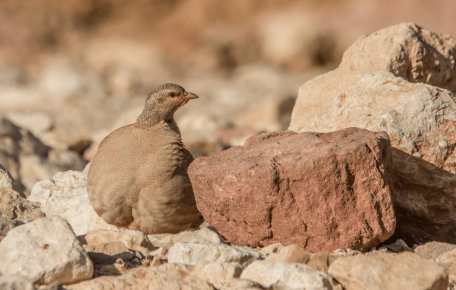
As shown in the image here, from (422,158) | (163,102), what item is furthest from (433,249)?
(163,102)

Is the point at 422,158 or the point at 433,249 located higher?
the point at 422,158

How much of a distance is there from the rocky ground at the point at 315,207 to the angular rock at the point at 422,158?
0.01 metres

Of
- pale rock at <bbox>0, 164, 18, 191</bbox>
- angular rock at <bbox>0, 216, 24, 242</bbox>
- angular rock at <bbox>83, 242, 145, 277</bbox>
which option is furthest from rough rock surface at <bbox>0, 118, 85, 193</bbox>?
angular rock at <bbox>83, 242, 145, 277</bbox>

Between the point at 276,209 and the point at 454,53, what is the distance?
381cm

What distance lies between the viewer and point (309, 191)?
183 inches

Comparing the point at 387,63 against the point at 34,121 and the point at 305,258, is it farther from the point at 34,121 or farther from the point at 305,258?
the point at 34,121

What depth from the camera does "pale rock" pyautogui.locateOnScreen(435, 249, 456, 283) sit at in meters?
4.40

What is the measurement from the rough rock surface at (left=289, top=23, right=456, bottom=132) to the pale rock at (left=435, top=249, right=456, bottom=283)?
2.28 metres

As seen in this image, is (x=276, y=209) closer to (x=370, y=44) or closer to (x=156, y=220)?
(x=156, y=220)

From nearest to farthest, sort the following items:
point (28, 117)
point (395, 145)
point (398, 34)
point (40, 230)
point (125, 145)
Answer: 1. point (40, 230)
2. point (395, 145)
3. point (125, 145)
4. point (398, 34)
5. point (28, 117)

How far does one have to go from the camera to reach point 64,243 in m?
4.09

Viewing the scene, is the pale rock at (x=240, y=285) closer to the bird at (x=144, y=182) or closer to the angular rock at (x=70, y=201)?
the bird at (x=144, y=182)

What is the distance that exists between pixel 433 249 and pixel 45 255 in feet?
9.81

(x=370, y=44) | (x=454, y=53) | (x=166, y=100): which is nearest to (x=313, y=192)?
(x=166, y=100)
